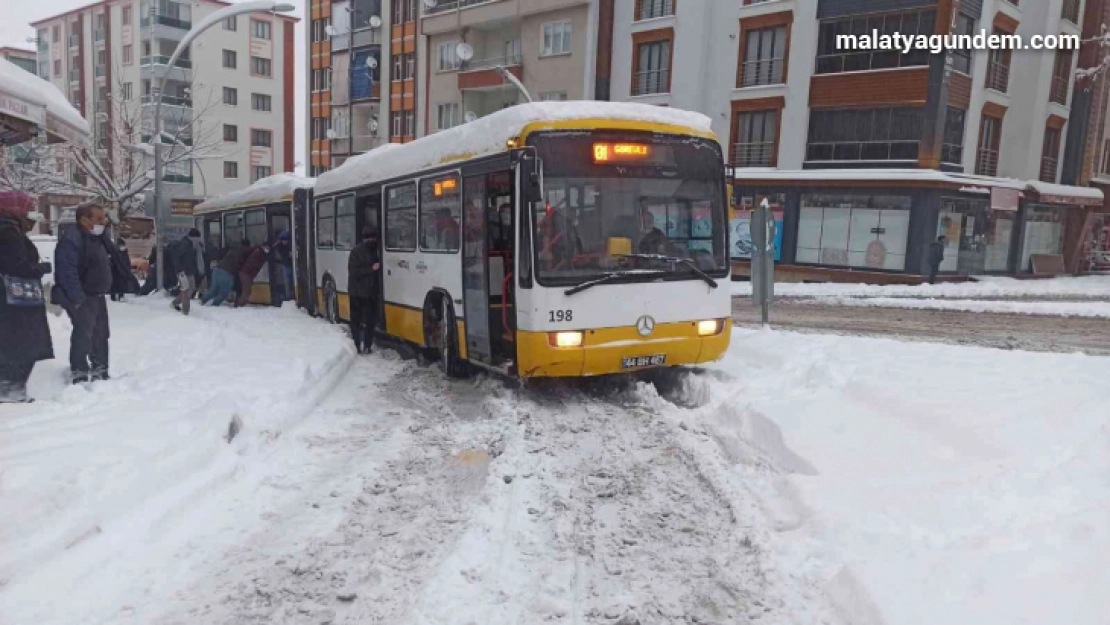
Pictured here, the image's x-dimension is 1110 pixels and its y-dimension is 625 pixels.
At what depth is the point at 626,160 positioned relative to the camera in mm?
7891

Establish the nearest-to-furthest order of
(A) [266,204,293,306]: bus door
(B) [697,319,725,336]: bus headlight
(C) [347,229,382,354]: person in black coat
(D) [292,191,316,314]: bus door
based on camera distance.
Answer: (B) [697,319,725,336]: bus headlight
(C) [347,229,382,354]: person in black coat
(D) [292,191,316,314]: bus door
(A) [266,204,293,306]: bus door

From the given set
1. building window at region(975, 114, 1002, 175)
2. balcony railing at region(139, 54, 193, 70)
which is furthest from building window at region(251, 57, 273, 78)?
building window at region(975, 114, 1002, 175)

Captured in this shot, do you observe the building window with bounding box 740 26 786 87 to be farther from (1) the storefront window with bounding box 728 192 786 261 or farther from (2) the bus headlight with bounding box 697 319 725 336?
(2) the bus headlight with bounding box 697 319 725 336

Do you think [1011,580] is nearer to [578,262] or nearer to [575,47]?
[578,262]

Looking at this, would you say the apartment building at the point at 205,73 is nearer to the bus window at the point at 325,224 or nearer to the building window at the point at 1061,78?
the bus window at the point at 325,224

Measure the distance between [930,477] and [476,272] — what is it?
515 cm

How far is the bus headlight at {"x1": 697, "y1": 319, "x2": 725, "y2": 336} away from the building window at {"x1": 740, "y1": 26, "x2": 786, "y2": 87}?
78.8ft

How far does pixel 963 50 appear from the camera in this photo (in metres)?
27.5

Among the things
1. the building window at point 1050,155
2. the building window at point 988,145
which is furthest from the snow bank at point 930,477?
the building window at point 1050,155

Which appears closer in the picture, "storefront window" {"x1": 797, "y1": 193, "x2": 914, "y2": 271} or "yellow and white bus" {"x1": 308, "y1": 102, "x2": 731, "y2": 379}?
"yellow and white bus" {"x1": 308, "y1": 102, "x2": 731, "y2": 379}

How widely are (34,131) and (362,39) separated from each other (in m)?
41.1

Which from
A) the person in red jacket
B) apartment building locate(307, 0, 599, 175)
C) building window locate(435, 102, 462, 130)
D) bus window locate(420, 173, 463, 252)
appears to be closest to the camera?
bus window locate(420, 173, 463, 252)

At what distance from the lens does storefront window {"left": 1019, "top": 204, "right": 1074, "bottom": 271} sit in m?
31.9

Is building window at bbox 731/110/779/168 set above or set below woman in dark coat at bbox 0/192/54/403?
above
